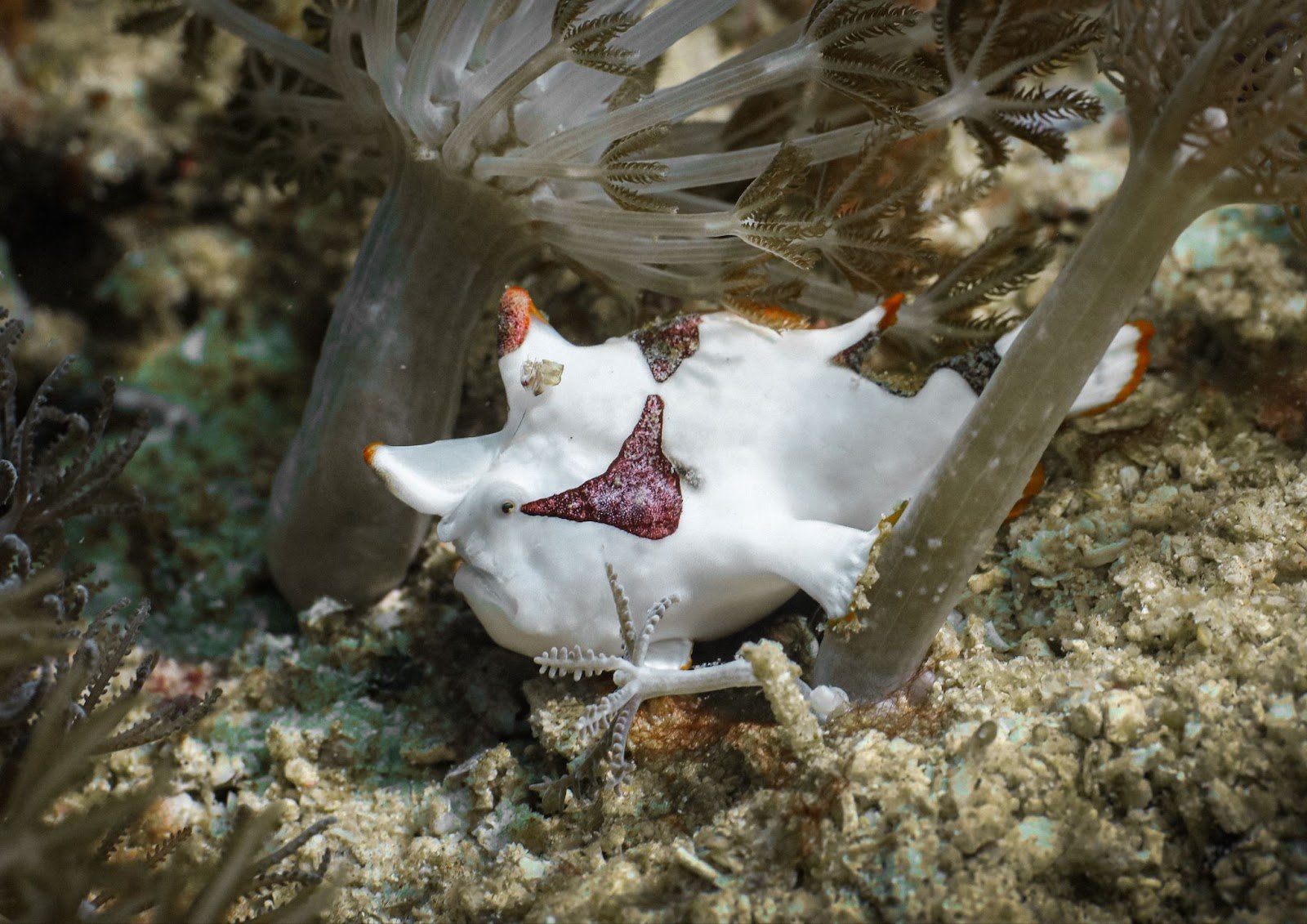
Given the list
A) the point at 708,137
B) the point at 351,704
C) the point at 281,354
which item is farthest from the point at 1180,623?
the point at 281,354

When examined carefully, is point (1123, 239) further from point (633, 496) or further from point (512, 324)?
point (512, 324)

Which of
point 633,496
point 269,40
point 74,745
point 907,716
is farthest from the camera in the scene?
point 269,40

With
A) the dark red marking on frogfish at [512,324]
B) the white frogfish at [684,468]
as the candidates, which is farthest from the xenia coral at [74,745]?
the dark red marking on frogfish at [512,324]

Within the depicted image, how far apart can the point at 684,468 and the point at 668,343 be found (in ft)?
1.18

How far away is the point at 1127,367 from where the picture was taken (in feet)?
7.61

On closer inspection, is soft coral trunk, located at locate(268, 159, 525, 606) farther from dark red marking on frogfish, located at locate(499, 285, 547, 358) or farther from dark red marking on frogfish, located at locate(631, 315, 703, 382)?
dark red marking on frogfish, located at locate(631, 315, 703, 382)

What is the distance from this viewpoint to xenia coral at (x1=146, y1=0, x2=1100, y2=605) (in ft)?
7.06

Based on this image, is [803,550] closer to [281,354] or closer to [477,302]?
[477,302]

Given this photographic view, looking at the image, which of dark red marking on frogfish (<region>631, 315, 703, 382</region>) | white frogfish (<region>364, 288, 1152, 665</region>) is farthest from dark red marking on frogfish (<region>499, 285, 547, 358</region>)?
dark red marking on frogfish (<region>631, 315, 703, 382</region>)

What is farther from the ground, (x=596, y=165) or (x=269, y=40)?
(x=269, y=40)

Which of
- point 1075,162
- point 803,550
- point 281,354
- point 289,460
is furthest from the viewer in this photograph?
point 281,354

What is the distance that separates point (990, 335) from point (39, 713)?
8.41ft

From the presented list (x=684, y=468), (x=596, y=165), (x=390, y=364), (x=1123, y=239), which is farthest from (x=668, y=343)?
(x=1123, y=239)

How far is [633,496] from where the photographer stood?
2.13m
